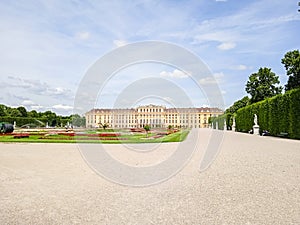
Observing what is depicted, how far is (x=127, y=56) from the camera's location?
404 inches

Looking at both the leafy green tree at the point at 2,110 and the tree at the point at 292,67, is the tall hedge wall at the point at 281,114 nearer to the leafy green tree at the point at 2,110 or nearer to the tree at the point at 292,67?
the tree at the point at 292,67

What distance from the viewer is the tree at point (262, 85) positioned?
45.2 meters

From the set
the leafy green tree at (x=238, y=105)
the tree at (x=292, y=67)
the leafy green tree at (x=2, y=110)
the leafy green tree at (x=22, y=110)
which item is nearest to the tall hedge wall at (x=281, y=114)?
the tree at (x=292, y=67)

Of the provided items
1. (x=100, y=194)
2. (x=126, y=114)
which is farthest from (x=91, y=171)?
(x=126, y=114)

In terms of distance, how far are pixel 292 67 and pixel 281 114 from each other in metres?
14.5

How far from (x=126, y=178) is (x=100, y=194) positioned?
1464 millimetres

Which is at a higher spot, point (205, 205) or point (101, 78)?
point (101, 78)

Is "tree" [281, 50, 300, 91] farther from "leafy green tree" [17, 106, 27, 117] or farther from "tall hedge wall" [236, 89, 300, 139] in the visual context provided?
"leafy green tree" [17, 106, 27, 117]

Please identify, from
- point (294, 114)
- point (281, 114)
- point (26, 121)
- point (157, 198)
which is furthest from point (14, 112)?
point (157, 198)

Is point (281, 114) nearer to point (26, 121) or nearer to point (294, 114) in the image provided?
point (294, 114)

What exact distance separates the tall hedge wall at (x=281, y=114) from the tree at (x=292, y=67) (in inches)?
229

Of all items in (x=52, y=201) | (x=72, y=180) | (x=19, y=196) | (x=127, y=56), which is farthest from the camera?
(x=127, y=56)

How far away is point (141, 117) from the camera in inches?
1714

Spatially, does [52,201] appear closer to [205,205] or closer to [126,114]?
[205,205]
